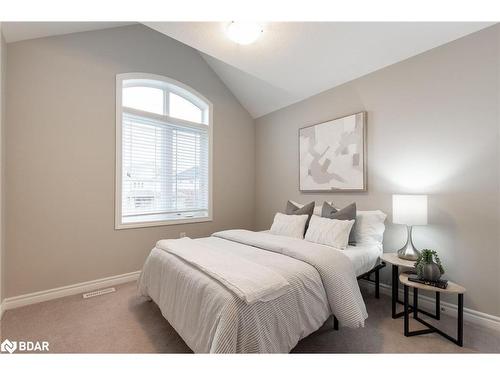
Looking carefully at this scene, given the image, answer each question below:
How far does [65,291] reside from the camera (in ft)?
7.97

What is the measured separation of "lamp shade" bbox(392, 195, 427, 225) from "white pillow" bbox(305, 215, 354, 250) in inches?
16.8

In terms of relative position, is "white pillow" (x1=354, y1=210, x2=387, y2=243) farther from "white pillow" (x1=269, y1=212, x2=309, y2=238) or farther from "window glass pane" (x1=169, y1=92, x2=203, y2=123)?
"window glass pane" (x1=169, y1=92, x2=203, y2=123)

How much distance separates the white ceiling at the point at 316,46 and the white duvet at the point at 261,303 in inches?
82.0

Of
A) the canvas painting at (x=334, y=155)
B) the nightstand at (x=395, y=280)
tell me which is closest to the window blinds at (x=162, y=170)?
the canvas painting at (x=334, y=155)

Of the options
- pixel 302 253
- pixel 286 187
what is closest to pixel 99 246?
pixel 302 253

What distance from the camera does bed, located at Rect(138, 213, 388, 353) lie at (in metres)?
1.21

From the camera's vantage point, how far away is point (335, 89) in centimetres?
296

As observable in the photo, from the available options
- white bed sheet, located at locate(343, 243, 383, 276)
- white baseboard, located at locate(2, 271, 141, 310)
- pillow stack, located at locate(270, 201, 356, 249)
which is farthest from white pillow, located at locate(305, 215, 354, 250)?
white baseboard, located at locate(2, 271, 141, 310)

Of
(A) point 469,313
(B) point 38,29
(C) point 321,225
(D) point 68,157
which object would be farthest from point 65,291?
(A) point 469,313

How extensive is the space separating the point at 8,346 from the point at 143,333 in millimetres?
918

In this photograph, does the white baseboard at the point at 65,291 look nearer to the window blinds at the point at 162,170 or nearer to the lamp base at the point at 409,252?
the window blinds at the point at 162,170

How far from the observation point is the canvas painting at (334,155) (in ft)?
8.80
